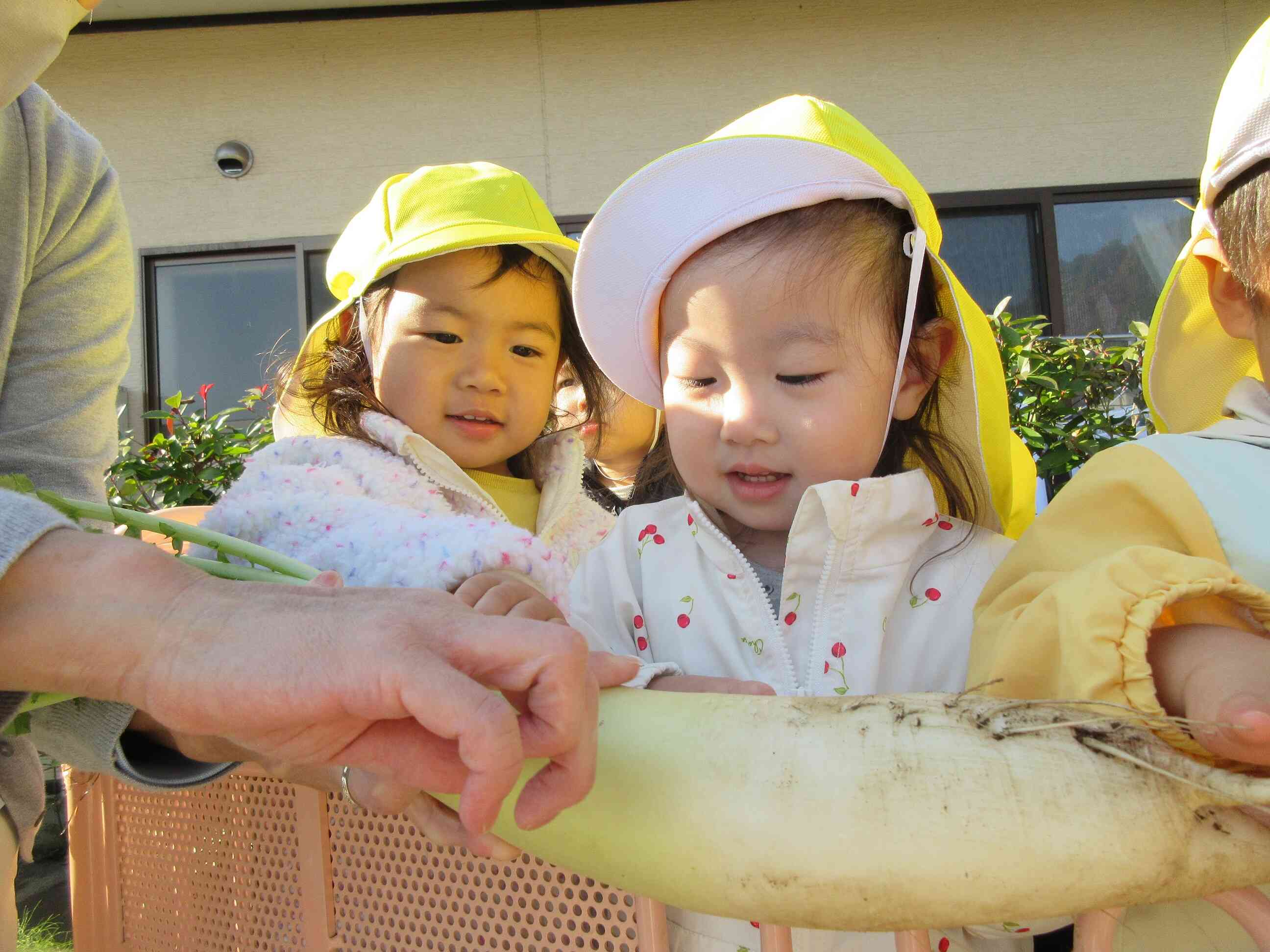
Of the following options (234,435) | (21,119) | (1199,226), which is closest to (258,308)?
(234,435)

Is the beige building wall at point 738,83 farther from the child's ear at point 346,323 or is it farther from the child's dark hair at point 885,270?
the child's dark hair at point 885,270

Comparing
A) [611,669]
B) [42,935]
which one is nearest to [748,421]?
[611,669]

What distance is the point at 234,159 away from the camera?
5.29 meters

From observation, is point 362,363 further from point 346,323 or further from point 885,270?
point 885,270

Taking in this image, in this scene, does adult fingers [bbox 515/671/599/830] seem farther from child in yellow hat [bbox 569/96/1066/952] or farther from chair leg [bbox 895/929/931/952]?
child in yellow hat [bbox 569/96/1066/952]

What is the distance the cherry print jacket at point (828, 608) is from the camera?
1290mm

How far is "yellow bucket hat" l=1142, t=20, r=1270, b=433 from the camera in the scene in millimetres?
1269

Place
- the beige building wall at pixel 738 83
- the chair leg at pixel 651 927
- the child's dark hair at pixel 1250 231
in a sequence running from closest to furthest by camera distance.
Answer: the chair leg at pixel 651 927, the child's dark hair at pixel 1250 231, the beige building wall at pixel 738 83

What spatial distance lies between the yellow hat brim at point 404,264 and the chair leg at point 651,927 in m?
1.05

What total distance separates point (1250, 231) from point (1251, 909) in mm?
904

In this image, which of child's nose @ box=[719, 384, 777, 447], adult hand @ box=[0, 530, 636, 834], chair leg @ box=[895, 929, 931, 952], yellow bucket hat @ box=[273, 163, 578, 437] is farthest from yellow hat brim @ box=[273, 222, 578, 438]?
chair leg @ box=[895, 929, 931, 952]

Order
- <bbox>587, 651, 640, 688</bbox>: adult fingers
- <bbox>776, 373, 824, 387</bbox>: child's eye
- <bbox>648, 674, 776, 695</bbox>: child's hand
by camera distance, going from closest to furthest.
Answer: <bbox>587, 651, 640, 688</bbox>: adult fingers
<bbox>648, 674, 776, 695</bbox>: child's hand
<bbox>776, 373, 824, 387</bbox>: child's eye

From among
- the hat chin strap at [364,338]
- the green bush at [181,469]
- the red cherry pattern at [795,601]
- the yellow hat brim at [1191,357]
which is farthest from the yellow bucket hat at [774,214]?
the green bush at [181,469]

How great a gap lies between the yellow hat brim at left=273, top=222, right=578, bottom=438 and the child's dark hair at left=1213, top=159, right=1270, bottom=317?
3.46 feet
